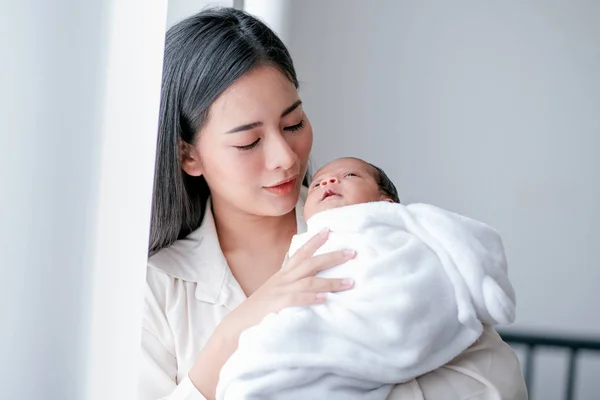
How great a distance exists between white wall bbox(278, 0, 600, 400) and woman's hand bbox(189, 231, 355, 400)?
854 millimetres

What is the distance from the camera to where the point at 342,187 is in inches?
40.4

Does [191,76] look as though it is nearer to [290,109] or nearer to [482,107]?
[290,109]

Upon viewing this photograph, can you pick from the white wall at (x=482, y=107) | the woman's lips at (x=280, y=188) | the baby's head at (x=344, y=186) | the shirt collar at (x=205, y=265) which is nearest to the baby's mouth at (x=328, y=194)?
the baby's head at (x=344, y=186)

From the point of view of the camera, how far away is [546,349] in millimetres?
1914

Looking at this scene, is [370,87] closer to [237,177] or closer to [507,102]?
[507,102]

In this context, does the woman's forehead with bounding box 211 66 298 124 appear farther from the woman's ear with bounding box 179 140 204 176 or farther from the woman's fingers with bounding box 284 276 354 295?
the woman's fingers with bounding box 284 276 354 295

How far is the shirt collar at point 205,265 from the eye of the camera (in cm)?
116

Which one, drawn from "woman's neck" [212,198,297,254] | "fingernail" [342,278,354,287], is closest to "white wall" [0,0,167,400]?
"fingernail" [342,278,354,287]

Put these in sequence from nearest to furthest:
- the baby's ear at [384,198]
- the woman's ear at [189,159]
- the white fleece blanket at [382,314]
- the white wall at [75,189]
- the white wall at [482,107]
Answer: the white wall at [75,189] < the white fleece blanket at [382,314] < the baby's ear at [384,198] < the woman's ear at [189,159] < the white wall at [482,107]

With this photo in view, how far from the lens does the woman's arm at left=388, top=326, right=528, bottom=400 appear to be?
0.94 metres

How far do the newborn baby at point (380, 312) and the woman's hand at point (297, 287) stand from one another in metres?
0.01

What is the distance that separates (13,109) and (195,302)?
0.60m

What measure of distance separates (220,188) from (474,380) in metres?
0.49

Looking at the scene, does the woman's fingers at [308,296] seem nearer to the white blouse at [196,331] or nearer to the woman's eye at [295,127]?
the white blouse at [196,331]
